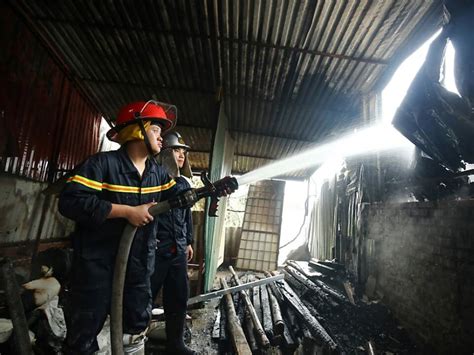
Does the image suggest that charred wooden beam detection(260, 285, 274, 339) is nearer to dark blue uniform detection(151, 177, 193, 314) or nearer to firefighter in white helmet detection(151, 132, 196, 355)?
firefighter in white helmet detection(151, 132, 196, 355)

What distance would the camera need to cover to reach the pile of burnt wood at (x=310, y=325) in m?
3.08

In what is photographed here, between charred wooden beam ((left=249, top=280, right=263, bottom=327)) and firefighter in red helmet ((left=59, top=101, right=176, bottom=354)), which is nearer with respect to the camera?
firefighter in red helmet ((left=59, top=101, right=176, bottom=354))

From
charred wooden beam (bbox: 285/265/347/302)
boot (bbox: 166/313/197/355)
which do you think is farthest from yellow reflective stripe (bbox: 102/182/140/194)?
charred wooden beam (bbox: 285/265/347/302)

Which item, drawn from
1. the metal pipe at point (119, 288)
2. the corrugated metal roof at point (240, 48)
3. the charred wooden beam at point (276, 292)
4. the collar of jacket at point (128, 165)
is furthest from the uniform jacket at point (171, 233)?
the charred wooden beam at point (276, 292)

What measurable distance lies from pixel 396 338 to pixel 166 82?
5.56 m

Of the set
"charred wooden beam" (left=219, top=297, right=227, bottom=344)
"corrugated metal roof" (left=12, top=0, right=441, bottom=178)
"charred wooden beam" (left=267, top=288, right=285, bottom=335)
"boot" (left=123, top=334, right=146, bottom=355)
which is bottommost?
"charred wooden beam" (left=219, top=297, right=227, bottom=344)

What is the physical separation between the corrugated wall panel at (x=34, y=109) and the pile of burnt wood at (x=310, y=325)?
364 cm

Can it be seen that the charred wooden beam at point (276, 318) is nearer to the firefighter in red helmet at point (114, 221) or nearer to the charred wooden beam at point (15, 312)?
the firefighter in red helmet at point (114, 221)

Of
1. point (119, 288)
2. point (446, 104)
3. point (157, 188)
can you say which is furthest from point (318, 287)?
point (119, 288)

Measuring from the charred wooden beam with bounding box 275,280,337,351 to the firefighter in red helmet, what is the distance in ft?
7.37

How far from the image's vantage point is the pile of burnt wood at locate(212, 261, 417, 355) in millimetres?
3082

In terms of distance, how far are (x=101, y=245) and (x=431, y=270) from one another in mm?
3583

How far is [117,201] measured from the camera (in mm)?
1795

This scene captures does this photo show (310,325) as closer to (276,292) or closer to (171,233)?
(276,292)
